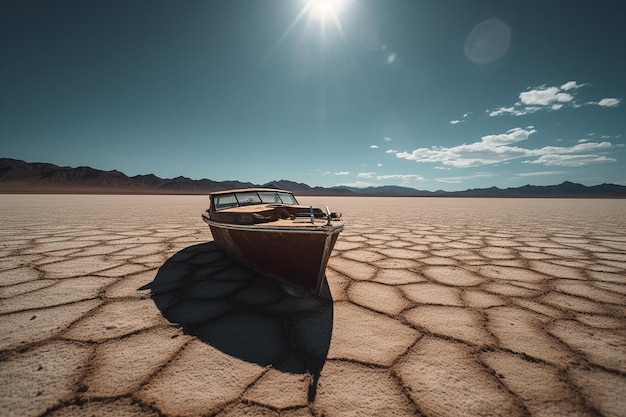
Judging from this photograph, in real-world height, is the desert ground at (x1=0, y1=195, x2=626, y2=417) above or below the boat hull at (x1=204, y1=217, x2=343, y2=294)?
below

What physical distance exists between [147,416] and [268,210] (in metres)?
1.78

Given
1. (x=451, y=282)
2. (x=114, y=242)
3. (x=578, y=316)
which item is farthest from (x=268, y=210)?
(x=114, y=242)

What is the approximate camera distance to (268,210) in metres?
2.60

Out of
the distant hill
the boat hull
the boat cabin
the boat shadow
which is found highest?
the distant hill

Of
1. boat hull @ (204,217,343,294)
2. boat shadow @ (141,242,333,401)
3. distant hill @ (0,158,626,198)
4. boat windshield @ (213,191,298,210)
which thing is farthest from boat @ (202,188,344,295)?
distant hill @ (0,158,626,198)

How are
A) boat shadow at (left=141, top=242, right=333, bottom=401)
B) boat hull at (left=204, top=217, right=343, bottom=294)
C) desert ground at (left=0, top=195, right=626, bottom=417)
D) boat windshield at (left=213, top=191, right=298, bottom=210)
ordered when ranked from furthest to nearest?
boat windshield at (left=213, top=191, right=298, bottom=210)
boat hull at (left=204, top=217, right=343, bottom=294)
boat shadow at (left=141, top=242, right=333, bottom=401)
desert ground at (left=0, top=195, right=626, bottom=417)

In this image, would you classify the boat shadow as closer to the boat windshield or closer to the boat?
the boat

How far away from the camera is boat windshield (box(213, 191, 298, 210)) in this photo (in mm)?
3416

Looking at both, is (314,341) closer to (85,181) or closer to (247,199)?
(247,199)

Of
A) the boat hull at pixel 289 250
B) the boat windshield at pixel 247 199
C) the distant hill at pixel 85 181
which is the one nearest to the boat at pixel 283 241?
the boat hull at pixel 289 250

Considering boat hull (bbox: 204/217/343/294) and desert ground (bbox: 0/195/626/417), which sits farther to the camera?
boat hull (bbox: 204/217/343/294)

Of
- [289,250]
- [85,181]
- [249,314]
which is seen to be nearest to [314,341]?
[249,314]

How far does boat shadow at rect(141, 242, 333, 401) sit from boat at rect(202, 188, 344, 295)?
153 millimetres

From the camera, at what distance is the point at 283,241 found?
213 cm
